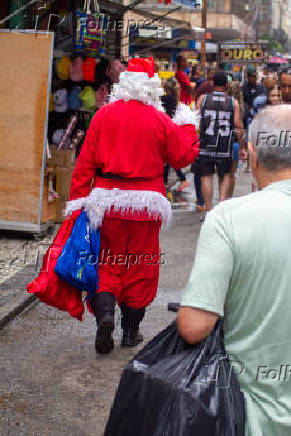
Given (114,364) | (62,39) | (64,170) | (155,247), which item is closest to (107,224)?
(155,247)

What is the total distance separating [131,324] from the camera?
5.32 metres

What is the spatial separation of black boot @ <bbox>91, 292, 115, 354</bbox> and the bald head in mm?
3004

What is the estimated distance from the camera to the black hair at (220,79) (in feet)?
32.5

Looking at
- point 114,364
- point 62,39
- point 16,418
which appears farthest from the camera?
point 62,39

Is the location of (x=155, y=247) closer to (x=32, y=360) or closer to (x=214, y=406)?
(x=32, y=360)

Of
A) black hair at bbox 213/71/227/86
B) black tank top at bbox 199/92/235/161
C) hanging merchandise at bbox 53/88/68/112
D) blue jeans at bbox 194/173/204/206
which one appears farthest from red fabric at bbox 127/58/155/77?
blue jeans at bbox 194/173/204/206

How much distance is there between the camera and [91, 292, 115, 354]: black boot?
5012mm

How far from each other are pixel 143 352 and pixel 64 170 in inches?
318

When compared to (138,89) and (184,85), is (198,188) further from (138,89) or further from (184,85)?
(138,89)

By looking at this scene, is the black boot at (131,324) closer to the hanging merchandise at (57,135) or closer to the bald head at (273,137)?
the bald head at (273,137)

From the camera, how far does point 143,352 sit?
2.07 metres

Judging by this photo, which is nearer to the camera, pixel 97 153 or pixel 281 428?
pixel 281 428

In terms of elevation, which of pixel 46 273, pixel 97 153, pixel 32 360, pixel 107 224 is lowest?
pixel 32 360

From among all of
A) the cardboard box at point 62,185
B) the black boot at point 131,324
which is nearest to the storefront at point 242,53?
the cardboard box at point 62,185
